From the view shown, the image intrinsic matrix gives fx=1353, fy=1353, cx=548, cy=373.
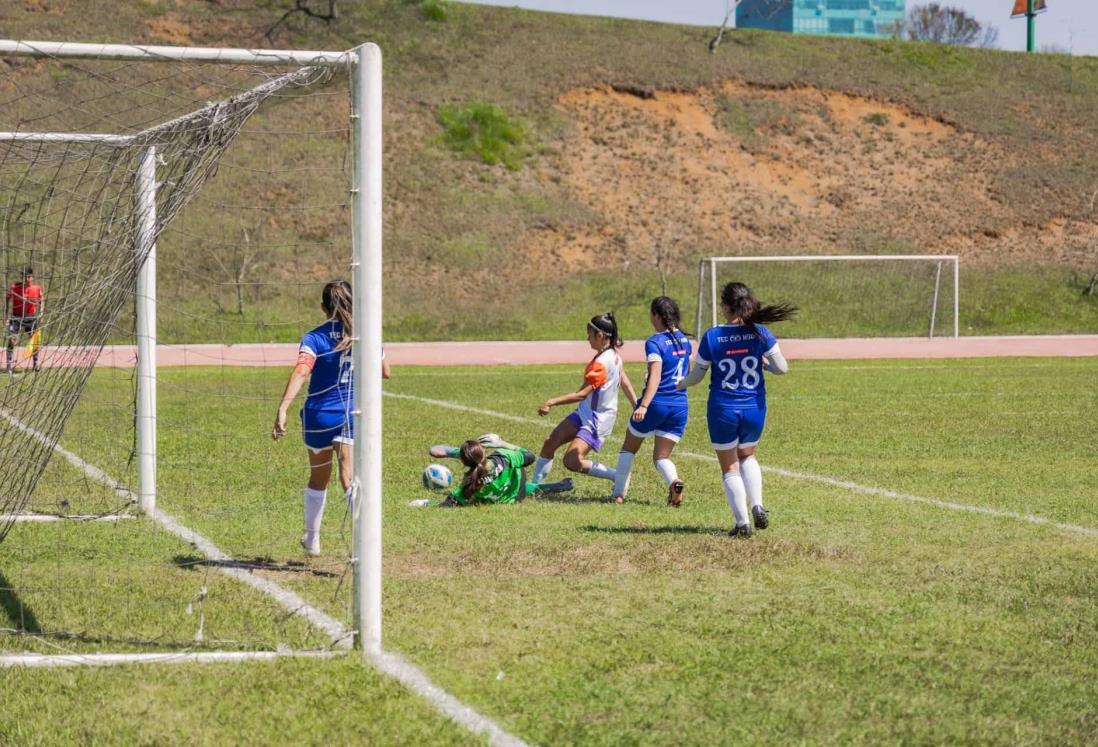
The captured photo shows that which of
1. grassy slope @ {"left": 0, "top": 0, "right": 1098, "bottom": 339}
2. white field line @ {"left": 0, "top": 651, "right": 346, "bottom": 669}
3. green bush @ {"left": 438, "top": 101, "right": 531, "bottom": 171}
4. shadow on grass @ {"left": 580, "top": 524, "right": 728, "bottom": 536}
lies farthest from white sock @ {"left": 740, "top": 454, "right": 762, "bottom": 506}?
green bush @ {"left": 438, "top": 101, "right": 531, "bottom": 171}

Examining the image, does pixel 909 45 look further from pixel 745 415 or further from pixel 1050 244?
pixel 745 415

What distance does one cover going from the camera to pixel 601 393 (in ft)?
33.4

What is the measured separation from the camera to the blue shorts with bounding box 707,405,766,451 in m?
8.36

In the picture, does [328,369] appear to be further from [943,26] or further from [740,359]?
[943,26]

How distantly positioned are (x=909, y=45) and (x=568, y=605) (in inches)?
2216

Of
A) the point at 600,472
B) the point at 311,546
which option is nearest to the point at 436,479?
the point at 600,472

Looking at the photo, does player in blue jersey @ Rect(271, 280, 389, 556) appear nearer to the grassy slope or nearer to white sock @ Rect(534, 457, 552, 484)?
white sock @ Rect(534, 457, 552, 484)

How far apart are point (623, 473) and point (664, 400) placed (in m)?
0.62

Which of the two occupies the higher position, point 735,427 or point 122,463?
point 735,427

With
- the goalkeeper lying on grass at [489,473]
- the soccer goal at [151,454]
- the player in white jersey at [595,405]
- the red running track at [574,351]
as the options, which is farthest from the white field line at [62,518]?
the red running track at [574,351]

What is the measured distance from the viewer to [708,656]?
5.48 metres

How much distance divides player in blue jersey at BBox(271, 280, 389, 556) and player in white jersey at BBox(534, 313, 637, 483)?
251 cm

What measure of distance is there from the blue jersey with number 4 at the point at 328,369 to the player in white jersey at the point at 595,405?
99.0 inches

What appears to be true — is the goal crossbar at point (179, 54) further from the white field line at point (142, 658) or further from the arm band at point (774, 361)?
the arm band at point (774, 361)
